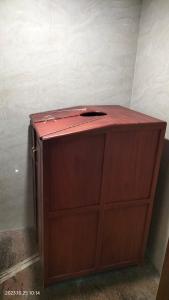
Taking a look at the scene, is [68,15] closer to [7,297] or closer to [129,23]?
[129,23]

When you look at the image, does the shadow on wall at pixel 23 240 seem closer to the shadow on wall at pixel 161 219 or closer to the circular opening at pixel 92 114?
the circular opening at pixel 92 114

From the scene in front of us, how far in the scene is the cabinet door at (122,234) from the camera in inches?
59.2

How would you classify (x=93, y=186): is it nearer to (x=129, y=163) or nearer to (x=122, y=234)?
(x=129, y=163)

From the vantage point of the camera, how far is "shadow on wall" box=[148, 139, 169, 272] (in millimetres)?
1580

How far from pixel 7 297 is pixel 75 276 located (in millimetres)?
436

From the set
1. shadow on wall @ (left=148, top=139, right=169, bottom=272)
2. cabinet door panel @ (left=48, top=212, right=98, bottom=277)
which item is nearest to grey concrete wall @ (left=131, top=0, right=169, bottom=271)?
shadow on wall @ (left=148, top=139, right=169, bottom=272)

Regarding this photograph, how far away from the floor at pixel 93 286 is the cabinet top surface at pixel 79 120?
1.02 metres

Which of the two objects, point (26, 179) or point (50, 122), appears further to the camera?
point (26, 179)

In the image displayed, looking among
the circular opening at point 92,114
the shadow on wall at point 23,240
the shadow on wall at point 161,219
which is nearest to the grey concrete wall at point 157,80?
the shadow on wall at point 161,219

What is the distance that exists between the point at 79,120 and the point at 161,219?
0.91 metres

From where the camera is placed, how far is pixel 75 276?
1.55 m

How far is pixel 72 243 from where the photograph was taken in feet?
4.79

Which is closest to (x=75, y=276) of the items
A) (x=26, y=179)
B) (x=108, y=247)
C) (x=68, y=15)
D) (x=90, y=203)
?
(x=108, y=247)

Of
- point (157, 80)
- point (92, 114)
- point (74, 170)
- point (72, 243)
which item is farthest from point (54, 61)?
point (72, 243)
